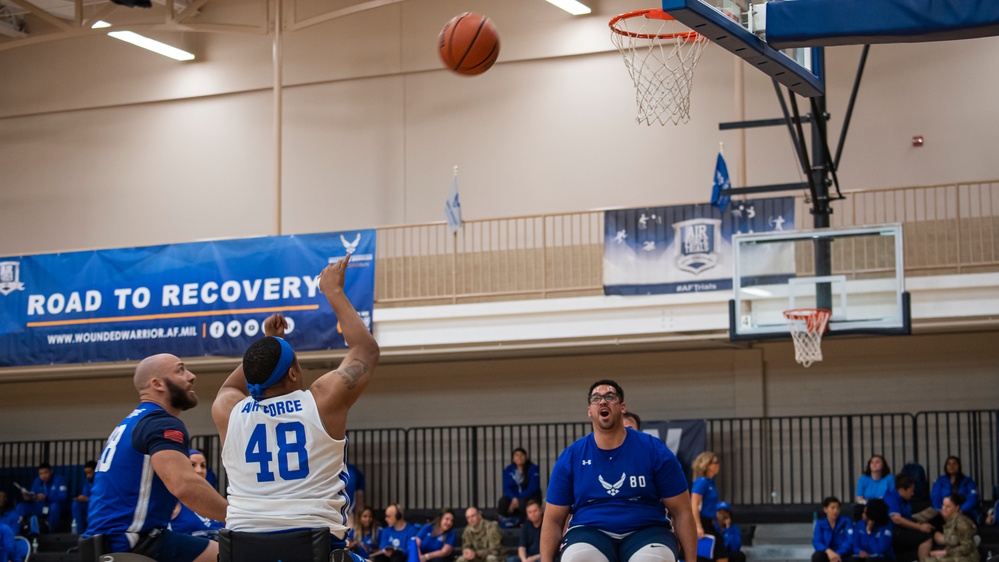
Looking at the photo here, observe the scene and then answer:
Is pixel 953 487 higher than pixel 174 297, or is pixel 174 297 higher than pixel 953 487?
pixel 174 297

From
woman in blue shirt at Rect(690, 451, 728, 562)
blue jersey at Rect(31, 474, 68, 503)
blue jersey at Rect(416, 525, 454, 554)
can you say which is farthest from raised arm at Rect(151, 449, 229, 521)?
blue jersey at Rect(31, 474, 68, 503)

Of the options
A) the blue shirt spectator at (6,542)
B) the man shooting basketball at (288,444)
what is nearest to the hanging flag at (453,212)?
the blue shirt spectator at (6,542)

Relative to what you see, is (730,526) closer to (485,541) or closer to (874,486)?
(874,486)

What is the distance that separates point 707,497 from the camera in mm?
13266

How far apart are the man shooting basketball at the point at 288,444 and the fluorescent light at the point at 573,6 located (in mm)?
16221

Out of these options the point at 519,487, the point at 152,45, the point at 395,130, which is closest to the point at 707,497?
the point at 519,487

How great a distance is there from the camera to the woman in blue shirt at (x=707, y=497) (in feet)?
41.3

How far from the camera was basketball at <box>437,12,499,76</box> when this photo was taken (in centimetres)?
1086

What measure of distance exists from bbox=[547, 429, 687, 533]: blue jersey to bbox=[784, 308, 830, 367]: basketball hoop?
758 cm

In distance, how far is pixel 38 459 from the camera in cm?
2314

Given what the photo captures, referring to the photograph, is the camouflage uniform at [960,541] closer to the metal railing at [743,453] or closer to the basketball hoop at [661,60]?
the metal railing at [743,453]

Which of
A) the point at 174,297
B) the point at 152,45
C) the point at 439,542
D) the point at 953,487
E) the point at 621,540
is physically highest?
the point at 152,45

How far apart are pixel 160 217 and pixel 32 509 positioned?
227 inches

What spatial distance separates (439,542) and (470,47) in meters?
7.96
